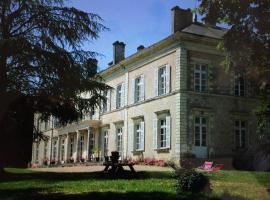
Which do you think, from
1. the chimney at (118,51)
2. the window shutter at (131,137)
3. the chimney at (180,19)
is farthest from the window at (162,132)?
the chimney at (118,51)

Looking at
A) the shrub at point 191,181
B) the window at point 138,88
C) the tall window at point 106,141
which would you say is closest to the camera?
the shrub at point 191,181

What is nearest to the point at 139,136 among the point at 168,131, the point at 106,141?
the point at 168,131

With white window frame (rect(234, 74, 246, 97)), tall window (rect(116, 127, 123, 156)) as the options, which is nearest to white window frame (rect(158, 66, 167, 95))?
white window frame (rect(234, 74, 246, 97))

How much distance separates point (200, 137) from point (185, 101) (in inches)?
87.3

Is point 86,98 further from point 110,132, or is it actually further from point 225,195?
point 110,132

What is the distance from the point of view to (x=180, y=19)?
2867 centimetres

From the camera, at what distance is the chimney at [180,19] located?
1118 inches

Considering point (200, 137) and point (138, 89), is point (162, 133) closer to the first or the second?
point (200, 137)

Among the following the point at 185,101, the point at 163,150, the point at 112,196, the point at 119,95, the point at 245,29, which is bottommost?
the point at 112,196

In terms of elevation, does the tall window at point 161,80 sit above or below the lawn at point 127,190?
above

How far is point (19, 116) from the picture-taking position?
15.6 m

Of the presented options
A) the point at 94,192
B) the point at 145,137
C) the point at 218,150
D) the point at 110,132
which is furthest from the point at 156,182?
the point at 110,132

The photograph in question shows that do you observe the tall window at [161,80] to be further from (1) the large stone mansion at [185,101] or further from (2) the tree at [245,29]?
(2) the tree at [245,29]

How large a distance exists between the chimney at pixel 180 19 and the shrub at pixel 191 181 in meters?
18.3
